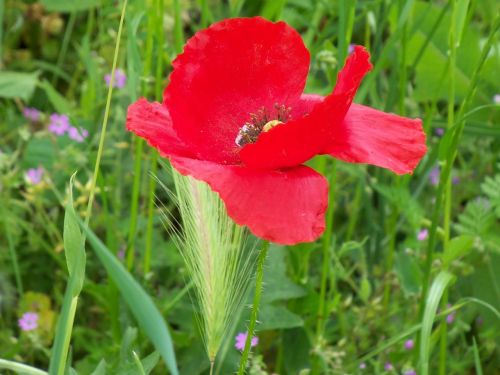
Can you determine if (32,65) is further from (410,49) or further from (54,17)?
(410,49)

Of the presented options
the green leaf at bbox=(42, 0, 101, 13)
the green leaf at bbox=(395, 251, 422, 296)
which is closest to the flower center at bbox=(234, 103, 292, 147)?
the green leaf at bbox=(395, 251, 422, 296)

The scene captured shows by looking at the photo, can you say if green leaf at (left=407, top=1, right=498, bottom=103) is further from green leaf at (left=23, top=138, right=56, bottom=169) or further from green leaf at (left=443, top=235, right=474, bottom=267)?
green leaf at (left=23, top=138, right=56, bottom=169)

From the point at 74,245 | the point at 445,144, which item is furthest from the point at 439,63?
the point at 74,245

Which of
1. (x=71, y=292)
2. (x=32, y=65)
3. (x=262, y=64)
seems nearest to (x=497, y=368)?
(x=262, y=64)

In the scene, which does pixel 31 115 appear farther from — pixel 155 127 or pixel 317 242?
pixel 155 127

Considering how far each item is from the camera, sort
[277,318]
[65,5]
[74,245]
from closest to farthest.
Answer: [74,245], [277,318], [65,5]

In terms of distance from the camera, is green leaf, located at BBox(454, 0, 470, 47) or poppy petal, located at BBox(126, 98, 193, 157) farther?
green leaf, located at BBox(454, 0, 470, 47)

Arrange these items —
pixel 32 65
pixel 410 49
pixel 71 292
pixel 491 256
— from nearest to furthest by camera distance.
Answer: pixel 71 292
pixel 491 256
pixel 410 49
pixel 32 65
